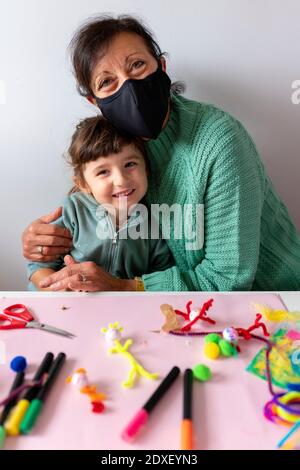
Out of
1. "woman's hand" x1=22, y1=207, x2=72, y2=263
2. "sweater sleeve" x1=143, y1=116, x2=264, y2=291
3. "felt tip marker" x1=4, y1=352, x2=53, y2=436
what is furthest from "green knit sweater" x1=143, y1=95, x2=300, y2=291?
"felt tip marker" x1=4, y1=352, x2=53, y2=436

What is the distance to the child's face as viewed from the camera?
789 mm

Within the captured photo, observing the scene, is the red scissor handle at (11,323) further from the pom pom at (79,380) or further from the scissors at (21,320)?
the pom pom at (79,380)

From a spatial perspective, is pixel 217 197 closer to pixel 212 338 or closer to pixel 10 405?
pixel 212 338

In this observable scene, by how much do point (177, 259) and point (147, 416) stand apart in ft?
1.48

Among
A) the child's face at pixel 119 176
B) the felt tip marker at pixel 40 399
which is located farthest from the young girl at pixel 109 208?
the felt tip marker at pixel 40 399

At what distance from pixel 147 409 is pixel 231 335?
17cm

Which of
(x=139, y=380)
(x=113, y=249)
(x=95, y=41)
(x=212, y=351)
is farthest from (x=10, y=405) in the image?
(x=95, y=41)

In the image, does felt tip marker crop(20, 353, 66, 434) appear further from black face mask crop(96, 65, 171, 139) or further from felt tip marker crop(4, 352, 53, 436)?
black face mask crop(96, 65, 171, 139)

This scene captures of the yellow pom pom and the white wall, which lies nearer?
the yellow pom pom

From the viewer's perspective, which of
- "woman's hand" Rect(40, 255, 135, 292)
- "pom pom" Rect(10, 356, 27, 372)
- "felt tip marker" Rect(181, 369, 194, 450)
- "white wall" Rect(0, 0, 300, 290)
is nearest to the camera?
"felt tip marker" Rect(181, 369, 194, 450)

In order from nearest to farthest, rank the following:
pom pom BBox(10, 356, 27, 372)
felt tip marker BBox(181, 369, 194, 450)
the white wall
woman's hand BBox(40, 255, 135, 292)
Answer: felt tip marker BBox(181, 369, 194, 450) → pom pom BBox(10, 356, 27, 372) → woman's hand BBox(40, 255, 135, 292) → the white wall

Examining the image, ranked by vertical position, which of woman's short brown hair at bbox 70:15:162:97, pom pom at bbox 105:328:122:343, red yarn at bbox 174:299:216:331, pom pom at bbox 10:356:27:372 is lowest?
red yarn at bbox 174:299:216:331

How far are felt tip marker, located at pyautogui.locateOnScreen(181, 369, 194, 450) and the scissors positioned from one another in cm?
19
